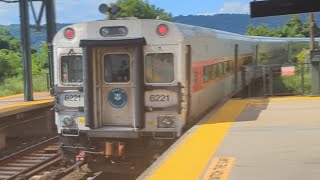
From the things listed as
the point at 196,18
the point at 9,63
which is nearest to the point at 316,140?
the point at 9,63

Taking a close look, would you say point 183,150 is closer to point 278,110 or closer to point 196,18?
point 278,110

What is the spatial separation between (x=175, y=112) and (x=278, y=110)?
12.5 ft

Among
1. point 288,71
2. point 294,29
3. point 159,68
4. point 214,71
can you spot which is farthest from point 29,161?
point 294,29

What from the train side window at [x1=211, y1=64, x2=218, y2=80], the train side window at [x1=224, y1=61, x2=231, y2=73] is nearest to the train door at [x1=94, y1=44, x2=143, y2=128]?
the train side window at [x1=211, y1=64, x2=218, y2=80]

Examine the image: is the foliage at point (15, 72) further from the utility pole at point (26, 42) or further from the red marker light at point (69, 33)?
the red marker light at point (69, 33)

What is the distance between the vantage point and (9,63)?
123ft

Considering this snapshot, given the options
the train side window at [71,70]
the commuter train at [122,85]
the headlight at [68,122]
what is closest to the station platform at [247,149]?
the commuter train at [122,85]

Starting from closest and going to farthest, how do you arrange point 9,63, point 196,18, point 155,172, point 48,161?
point 155,172, point 48,161, point 9,63, point 196,18

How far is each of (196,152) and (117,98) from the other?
2.70 metres

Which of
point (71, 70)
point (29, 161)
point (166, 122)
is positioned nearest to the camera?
point (166, 122)

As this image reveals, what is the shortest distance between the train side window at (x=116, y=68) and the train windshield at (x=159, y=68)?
45 centimetres

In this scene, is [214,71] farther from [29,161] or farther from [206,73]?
[29,161]

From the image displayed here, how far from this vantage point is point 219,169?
20.5ft

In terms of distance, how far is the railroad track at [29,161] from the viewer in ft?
36.2
